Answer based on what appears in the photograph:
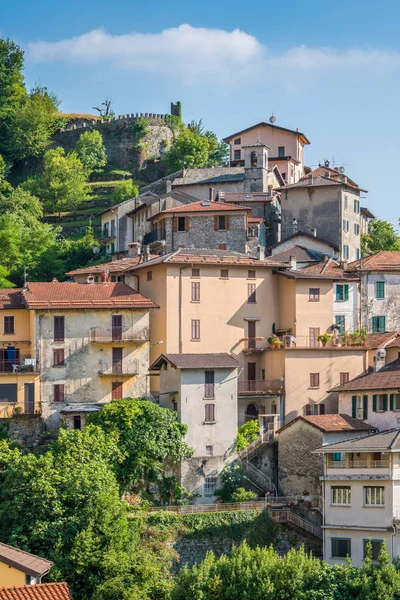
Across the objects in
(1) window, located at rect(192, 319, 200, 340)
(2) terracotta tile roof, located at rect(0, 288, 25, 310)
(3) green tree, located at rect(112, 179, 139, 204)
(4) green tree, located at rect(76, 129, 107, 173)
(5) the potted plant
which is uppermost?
(4) green tree, located at rect(76, 129, 107, 173)

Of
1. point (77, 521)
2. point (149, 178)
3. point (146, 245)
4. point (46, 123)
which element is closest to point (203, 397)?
point (77, 521)

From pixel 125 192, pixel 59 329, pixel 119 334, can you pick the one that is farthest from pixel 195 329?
pixel 125 192

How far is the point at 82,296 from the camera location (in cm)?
6875

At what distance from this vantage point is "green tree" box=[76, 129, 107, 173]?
389ft

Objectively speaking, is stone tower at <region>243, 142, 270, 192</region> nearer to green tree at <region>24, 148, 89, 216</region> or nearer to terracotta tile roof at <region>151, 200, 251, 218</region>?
terracotta tile roof at <region>151, 200, 251, 218</region>

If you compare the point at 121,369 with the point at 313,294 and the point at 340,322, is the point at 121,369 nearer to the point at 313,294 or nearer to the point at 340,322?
the point at 313,294

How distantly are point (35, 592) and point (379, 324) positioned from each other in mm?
38053

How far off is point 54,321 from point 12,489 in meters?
12.4

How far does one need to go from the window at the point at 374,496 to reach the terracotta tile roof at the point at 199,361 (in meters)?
10.7

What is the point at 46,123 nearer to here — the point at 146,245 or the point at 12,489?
the point at 146,245

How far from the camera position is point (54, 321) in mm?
67250

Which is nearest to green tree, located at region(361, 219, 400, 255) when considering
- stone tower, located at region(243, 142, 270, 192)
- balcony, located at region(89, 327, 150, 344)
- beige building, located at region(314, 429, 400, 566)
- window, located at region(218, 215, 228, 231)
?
stone tower, located at region(243, 142, 270, 192)

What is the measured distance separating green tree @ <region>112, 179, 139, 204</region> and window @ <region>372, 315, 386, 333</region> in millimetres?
32495

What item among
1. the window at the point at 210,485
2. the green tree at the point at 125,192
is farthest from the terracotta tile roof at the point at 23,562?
the green tree at the point at 125,192
